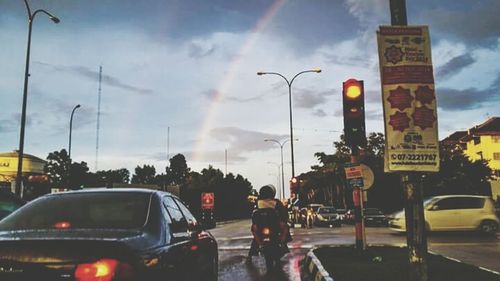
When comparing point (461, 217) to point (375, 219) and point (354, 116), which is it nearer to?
point (354, 116)

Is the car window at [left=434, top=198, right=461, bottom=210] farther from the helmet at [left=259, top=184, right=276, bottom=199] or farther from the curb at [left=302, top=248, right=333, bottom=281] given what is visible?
the helmet at [left=259, top=184, right=276, bottom=199]

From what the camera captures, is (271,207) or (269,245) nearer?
(269,245)

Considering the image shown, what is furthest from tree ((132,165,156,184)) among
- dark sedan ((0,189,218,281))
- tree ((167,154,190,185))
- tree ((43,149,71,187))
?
dark sedan ((0,189,218,281))

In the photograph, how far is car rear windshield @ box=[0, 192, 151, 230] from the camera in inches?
169

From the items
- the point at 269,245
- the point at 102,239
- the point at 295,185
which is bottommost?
the point at 269,245

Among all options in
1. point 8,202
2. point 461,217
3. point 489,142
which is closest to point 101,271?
point 8,202

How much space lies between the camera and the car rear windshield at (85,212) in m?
4.30

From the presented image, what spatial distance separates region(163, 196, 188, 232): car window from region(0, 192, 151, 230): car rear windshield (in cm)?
33

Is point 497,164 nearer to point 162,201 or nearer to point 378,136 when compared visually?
point 378,136

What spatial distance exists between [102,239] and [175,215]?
1636mm

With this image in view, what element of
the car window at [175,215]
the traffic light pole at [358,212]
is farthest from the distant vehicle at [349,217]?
the car window at [175,215]

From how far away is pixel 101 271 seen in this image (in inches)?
131

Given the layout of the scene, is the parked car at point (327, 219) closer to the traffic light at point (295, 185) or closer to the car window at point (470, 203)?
the traffic light at point (295, 185)

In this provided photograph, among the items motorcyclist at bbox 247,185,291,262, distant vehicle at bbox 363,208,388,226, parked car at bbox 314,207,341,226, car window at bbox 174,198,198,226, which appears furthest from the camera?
distant vehicle at bbox 363,208,388,226
